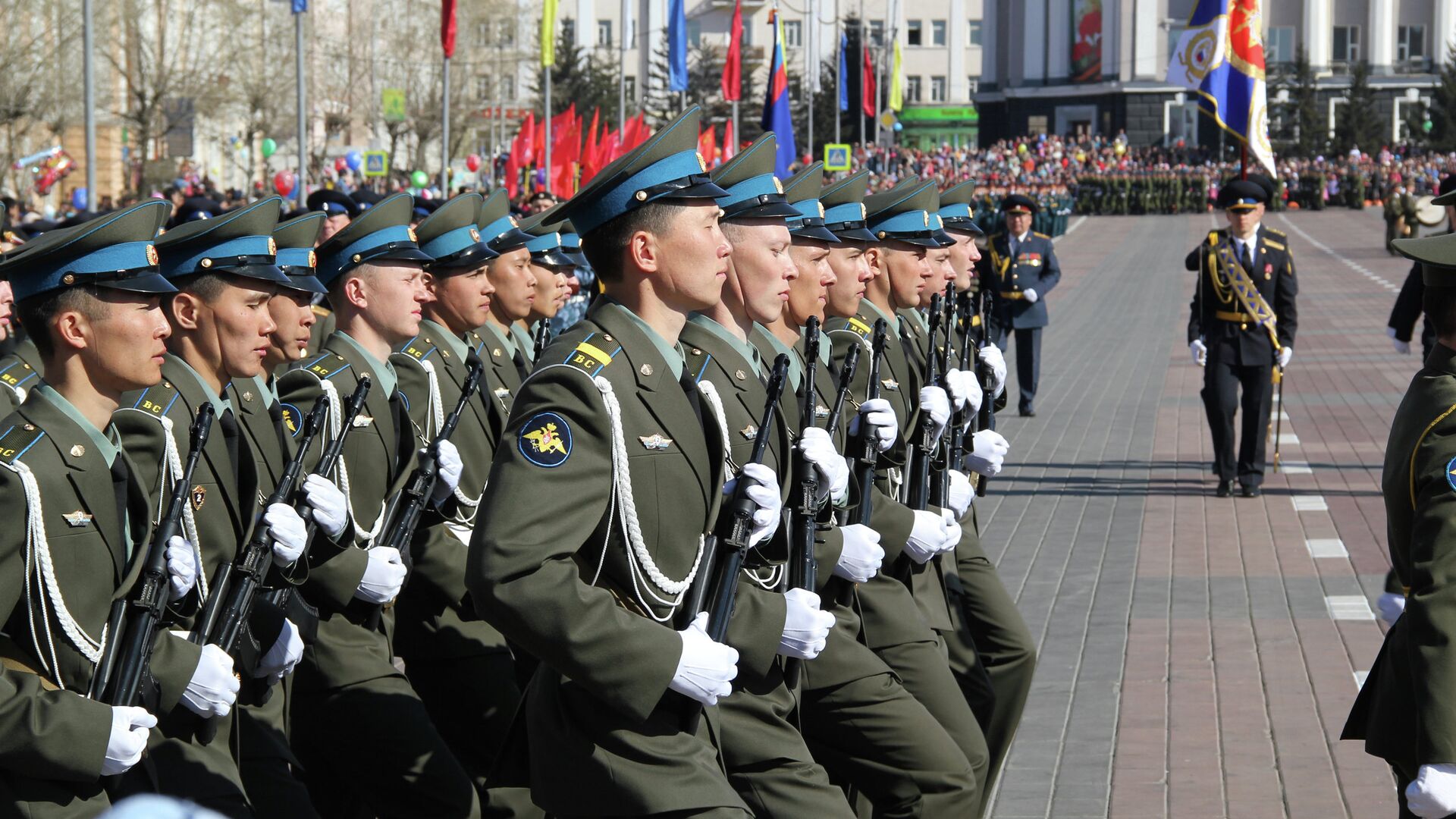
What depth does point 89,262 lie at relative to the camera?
388 centimetres

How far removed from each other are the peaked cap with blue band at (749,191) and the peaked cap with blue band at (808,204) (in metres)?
1.09

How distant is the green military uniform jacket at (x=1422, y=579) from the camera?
366 centimetres

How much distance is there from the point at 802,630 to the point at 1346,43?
91615 millimetres

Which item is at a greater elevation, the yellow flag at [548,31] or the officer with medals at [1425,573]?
the yellow flag at [548,31]

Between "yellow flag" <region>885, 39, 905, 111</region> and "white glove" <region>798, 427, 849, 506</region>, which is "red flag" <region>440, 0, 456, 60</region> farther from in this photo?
"yellow flag" <region>885, 39, 905, 111</region>

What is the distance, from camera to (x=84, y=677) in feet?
11.9

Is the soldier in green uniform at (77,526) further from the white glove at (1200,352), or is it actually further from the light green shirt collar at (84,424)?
the white glove at (1200,352)

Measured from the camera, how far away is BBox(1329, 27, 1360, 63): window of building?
89.1 meters

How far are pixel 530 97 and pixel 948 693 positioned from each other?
7633 centimetres

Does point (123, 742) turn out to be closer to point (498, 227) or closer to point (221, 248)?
point (221, 248)

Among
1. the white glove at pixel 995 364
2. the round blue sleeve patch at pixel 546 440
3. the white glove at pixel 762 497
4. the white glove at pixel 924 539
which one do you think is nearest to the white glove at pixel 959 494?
the white glove at pixel 924 539

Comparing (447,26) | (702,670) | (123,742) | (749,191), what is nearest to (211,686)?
(123,742)

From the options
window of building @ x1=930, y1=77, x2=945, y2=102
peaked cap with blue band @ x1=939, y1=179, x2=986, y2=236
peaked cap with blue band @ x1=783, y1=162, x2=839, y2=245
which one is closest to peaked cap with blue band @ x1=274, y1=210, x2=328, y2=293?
peaked cap with blue band @ x1=783, y1=162, x2=839, y2=245

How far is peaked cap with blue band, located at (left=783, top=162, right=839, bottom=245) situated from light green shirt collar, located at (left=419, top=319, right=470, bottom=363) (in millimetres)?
1233
